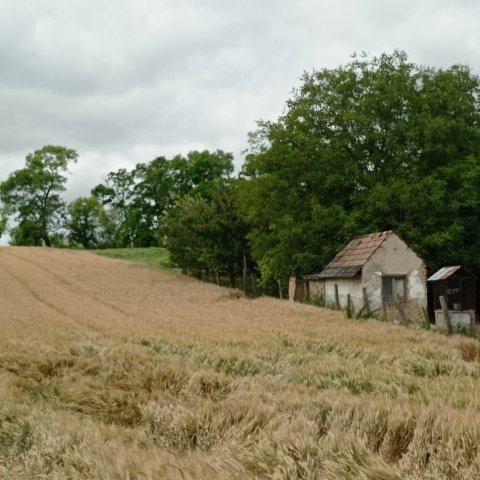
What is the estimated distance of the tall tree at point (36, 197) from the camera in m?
82.8

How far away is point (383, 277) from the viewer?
29.9 meters

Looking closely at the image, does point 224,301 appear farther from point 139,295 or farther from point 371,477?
point 371,477

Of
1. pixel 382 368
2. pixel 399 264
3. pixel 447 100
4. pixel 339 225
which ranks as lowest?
pixel 382 368

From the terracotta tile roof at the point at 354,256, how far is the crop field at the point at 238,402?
845cm

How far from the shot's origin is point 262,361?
12648 mm

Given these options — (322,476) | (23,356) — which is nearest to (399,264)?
(23,356)

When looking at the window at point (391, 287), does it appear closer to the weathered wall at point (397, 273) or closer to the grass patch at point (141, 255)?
the weathered wall at point (397, 273)

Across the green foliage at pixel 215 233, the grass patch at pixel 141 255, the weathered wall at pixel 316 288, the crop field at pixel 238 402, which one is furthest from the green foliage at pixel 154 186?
the crop field at pixel 238 402

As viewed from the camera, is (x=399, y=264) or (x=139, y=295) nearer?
(x=399, y=264)

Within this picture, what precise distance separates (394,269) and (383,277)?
63 cm

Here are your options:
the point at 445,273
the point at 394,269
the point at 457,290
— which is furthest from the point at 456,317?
the point at 394,269

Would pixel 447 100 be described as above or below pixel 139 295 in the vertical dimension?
above

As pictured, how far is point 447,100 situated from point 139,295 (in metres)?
19.8

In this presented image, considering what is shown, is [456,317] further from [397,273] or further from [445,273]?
[397,273]
